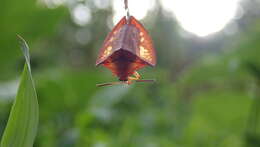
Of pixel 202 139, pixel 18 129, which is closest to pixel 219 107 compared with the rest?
pixel 202 139

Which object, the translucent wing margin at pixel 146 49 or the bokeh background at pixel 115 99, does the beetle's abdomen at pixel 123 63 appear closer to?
the translucent wing margin at pixel 146 49

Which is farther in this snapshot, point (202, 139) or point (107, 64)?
point (202, 139)

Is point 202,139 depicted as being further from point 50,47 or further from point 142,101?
point 50,47

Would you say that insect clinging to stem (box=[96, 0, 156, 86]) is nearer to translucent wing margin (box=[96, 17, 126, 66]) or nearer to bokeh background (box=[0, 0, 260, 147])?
translucent wing margin (box=[96, 17, 126, 66])

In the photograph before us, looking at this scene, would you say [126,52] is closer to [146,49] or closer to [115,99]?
[146,49]

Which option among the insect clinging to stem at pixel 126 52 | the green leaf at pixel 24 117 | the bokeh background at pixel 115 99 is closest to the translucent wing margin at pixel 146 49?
the insect clinging to stem at pixel 126 52
